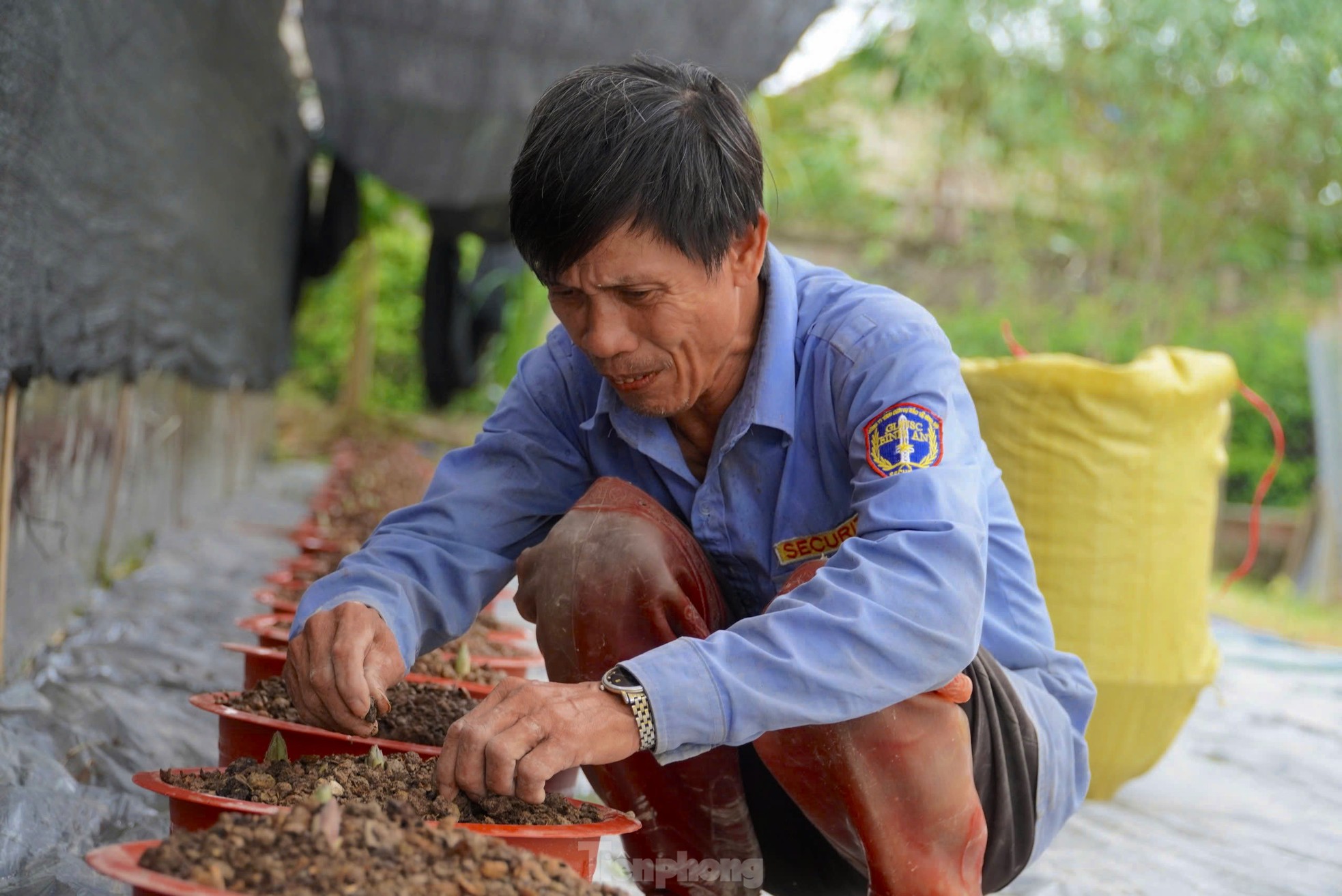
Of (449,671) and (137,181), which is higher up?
(137,181)

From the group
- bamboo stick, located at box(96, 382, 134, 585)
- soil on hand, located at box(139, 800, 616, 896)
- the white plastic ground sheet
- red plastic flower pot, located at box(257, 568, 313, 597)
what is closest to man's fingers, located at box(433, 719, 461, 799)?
soil on hand, located at box(139, 800, 616, 896)

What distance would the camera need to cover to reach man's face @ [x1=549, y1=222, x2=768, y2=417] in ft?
4.89

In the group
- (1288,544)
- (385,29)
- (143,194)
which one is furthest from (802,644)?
(1288,544)

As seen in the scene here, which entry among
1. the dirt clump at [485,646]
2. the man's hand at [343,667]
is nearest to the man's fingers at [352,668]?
the man's hand at [343,667]

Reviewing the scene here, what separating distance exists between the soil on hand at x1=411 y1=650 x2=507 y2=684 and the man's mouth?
66 centimetres

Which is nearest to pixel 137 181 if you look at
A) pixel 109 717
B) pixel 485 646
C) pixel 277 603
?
pixel 277 603

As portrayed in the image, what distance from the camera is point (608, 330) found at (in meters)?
1.53

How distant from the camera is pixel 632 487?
1733mm

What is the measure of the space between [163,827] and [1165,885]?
68.9 inches

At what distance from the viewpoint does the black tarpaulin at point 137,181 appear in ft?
7.11

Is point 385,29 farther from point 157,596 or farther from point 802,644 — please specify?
point 802,644

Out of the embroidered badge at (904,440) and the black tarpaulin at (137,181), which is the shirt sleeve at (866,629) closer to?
the embroidered badge at (904,440)

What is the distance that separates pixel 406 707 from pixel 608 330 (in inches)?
25.0

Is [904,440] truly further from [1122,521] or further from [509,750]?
[1122,521]
